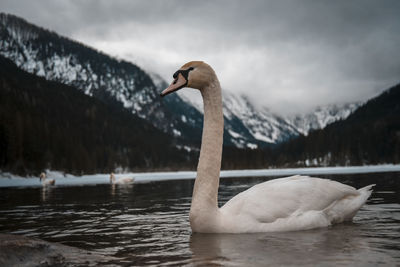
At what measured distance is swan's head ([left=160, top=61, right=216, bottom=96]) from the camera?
619 centimetres

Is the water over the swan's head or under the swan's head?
under

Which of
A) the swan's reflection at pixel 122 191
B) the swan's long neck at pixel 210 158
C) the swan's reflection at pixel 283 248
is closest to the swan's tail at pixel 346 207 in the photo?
the swan's reflection at pixel 283 248

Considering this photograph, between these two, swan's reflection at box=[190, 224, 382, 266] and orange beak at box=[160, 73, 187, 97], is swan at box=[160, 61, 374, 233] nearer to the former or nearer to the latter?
orange beak at box=[160, 73, 187, 97]

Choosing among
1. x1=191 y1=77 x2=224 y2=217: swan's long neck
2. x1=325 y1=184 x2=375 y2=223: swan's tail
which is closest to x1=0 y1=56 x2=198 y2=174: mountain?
x1=191 y1=77 x2=224 y2=217: swan's long neck

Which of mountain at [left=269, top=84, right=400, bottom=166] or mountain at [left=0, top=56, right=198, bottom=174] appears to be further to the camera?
mountain at [left=269, top=84, right=400, bottom=166]

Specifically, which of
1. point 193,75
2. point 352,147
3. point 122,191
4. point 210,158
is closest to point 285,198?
point 210,158

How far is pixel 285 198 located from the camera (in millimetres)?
6477

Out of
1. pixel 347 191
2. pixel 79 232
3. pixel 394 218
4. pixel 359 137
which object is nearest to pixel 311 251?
pixel 347 191

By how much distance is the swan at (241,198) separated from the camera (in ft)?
20.1

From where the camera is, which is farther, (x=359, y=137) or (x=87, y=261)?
(x=359, y=137)

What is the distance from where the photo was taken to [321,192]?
686 centimetres

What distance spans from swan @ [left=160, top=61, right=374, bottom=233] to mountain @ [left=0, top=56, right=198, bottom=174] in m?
66.0

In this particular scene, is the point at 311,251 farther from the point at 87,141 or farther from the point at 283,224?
the point at 87,141

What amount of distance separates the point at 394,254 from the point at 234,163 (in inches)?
5520
